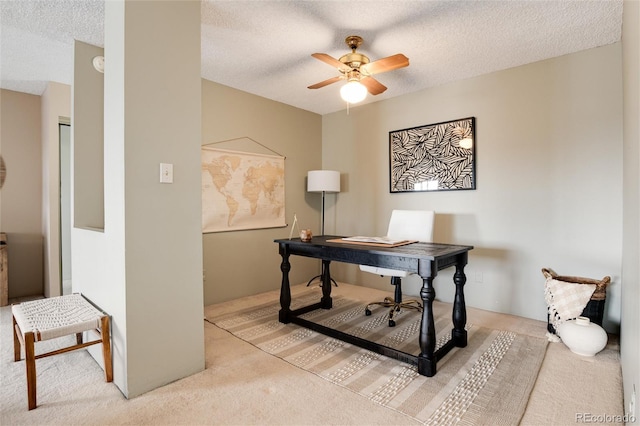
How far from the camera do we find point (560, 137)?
2.87 meters

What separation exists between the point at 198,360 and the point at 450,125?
10.4 ft

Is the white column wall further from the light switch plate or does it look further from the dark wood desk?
the dark wood desk

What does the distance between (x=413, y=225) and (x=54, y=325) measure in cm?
274

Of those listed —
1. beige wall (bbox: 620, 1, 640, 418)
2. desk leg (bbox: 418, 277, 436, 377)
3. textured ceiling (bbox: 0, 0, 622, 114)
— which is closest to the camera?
beige wall (bbox: 620, 1, 640, 418)

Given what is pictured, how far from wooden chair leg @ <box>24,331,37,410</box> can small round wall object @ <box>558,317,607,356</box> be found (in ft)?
10.8

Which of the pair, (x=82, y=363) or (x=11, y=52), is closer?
(x=82, y=363)

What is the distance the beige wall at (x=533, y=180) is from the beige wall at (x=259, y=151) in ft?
4.11

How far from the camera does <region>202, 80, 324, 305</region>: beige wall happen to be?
355 cm

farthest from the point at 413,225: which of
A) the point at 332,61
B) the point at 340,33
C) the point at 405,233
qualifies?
the point at 340,33

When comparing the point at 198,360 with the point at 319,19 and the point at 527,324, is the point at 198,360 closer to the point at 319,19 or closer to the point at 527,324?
the point at 319,19

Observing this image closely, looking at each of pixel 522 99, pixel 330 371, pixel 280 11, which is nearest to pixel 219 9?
pixel 280 11

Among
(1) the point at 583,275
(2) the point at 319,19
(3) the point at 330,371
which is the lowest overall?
(3) the point at 330,371

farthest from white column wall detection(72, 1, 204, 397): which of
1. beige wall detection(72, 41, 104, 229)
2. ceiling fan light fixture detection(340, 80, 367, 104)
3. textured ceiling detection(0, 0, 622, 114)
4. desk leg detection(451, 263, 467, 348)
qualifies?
desk leg detection(451, 263, 467, 348)

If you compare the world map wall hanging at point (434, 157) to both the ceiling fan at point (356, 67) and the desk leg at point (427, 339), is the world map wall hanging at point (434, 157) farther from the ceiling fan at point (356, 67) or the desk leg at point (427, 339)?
the desk leg at point (427, 339)
